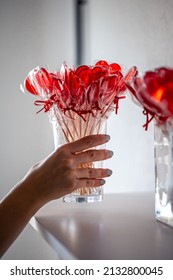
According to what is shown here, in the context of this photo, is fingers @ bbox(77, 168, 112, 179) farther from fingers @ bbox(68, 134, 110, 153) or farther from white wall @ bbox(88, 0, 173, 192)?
white wall @ bbox(88, 0, 173, 192)

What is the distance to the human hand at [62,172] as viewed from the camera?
2.49 ft

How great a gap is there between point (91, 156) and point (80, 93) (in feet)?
0.41

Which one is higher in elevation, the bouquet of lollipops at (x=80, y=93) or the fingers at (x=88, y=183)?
the bouquet of lollipops at (x=80, y=93)

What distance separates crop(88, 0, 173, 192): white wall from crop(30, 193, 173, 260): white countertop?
44 cm

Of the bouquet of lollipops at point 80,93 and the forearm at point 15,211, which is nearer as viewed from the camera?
the forearm at point 15,211

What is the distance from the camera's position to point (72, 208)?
2.90 feet

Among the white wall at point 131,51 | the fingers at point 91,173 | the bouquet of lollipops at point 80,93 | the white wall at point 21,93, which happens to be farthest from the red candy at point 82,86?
the white wall at point 21,93

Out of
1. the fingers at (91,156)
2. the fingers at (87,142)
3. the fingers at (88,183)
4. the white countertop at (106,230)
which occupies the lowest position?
the white countertop at (106,230)

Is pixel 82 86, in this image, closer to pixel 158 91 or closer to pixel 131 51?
pixel 158 91

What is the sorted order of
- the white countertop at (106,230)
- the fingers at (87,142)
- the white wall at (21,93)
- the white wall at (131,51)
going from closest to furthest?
the white countertop at (106,230) < the fingers at (87,142) < the white wall at (131,51) < the white wall at (21,93)

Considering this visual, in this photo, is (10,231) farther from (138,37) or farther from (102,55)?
(102,55)

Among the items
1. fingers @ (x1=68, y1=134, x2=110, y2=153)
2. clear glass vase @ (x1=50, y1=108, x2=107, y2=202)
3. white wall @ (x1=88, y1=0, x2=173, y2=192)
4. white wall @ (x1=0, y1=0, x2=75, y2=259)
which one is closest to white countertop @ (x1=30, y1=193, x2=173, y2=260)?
clear glass vase @ (x1=50, y1=108, x2=107, y2=202)

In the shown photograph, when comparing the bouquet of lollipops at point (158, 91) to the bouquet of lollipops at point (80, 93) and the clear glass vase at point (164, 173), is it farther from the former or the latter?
the bouquet of lollipops at point (80, 93)

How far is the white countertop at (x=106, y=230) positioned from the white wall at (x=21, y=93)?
0.83m
